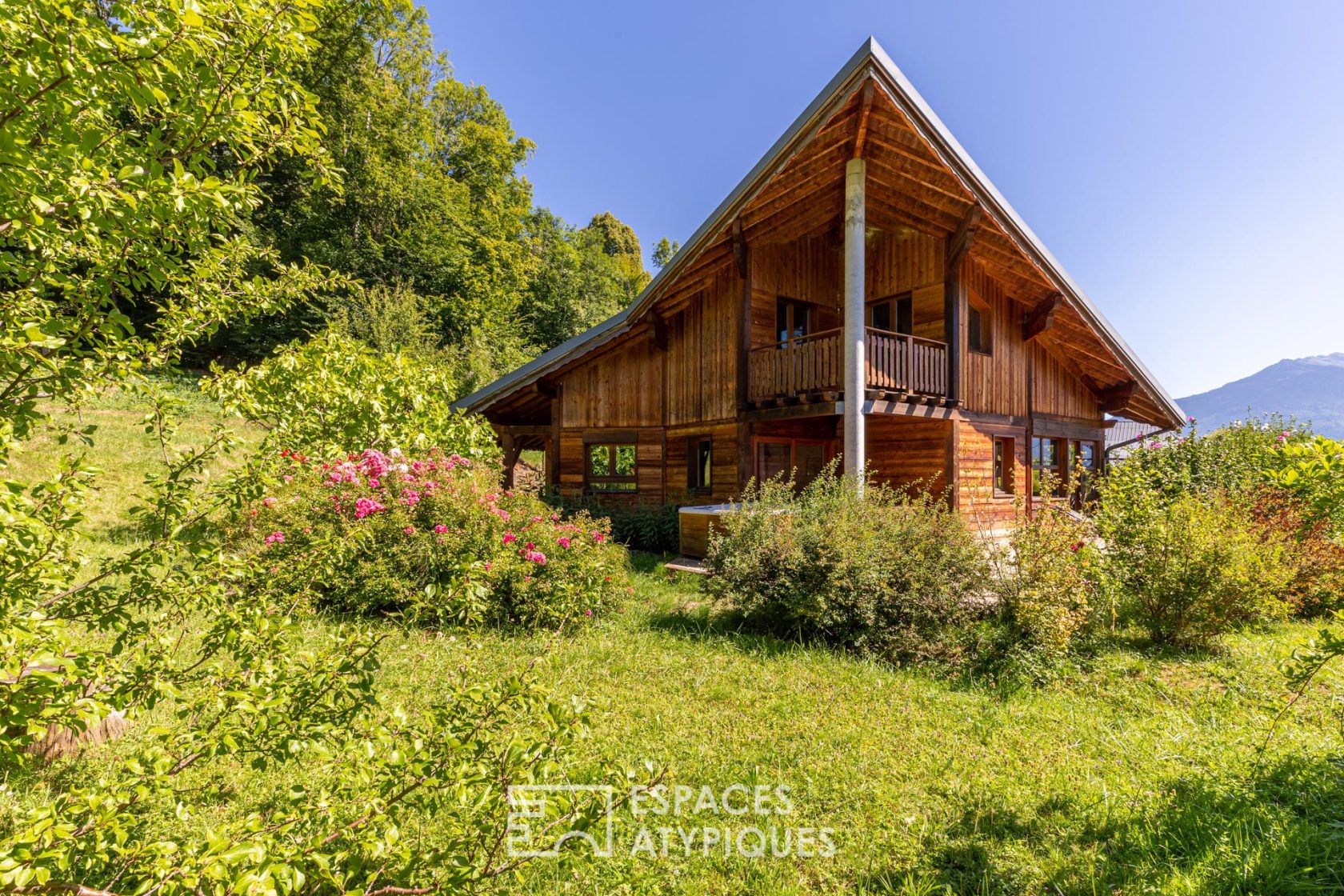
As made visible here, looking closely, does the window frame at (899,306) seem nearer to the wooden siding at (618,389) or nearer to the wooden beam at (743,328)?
the wooden beam at (743,328)

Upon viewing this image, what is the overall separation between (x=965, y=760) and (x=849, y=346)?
286 inches

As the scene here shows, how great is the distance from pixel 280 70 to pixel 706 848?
13.5ft

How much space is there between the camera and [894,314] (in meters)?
13.0

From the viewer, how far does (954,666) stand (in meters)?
5.32

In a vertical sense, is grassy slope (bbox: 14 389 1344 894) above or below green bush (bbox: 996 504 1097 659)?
below

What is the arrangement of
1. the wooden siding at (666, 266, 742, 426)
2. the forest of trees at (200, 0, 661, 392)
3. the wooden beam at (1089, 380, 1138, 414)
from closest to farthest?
the wooden siding at (666, 266, 742, 426) < the wooden beam at (1089, 380, 1138, 414) < the forest of trees at (200, 0, 661, 392)

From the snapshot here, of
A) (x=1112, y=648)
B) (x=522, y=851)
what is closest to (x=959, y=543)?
(x=1112, y=648)

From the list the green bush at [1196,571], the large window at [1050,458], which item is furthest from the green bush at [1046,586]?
the large window at [1050,458]

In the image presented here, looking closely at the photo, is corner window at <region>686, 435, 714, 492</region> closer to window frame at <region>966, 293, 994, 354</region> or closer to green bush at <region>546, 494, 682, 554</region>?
green bush at <region>546, 494, 682, 554</region>

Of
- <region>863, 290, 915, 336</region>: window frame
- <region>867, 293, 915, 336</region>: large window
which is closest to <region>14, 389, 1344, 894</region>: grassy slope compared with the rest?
<region>863, 290, 915, 336</region>: window frame

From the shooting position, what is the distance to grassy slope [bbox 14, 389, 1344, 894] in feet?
9.12

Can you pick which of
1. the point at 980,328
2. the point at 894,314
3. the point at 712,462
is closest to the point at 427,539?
the point at 712,462

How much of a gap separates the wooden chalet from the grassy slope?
5332 mm

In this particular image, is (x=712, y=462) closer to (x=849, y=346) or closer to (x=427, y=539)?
(x=849, y=346)
